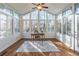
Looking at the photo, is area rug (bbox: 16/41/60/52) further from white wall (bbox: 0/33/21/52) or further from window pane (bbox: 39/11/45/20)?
window pane (bbox: 39/11/45/20)

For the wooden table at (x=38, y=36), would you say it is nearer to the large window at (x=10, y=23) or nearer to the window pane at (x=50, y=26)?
the window pane at (x=50, y=26)

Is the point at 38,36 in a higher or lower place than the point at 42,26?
lower

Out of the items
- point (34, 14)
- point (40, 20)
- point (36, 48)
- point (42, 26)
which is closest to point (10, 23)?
point (36, 48)

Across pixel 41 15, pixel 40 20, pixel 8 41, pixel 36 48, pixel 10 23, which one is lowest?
pixel 36 48

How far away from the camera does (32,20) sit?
8922 millimetres

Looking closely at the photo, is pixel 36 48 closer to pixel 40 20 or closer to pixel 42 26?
pixel 40 20

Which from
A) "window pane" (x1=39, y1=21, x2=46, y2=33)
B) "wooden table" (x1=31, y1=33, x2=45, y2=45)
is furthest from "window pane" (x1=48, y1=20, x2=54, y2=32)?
"wooden table" (x1=31, y1=33, x2=45, y2=45)

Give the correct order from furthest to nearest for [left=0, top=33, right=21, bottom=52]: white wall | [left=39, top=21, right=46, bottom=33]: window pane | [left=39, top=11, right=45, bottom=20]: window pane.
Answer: [left=39, top=11, right=45, bottom=20]: window pane, [left=39, top=21, right=46, bottom=33]: window pane, [left=0, top=33, right=21, bottom=52]: white wall

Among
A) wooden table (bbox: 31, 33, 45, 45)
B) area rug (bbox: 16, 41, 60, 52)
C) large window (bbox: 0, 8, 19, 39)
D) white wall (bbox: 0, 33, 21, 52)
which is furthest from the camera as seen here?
wooden table (bbox: 31, 33, 45, 45)

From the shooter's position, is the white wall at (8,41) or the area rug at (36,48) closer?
the white wall at (8,41)

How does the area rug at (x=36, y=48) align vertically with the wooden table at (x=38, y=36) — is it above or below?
below

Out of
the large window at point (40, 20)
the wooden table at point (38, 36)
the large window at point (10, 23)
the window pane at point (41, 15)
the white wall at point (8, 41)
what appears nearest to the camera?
the white wall at point (8, 41)

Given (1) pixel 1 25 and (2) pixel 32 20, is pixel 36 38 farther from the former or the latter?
(1) pixel 1 25

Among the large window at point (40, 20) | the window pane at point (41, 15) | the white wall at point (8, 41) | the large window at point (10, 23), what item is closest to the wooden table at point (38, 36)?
the large window at point (40, 20)
